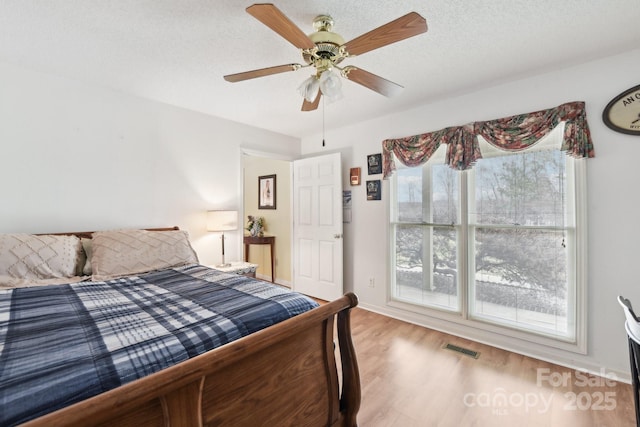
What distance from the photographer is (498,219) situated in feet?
8.63

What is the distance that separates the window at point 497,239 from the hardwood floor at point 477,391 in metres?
0.36

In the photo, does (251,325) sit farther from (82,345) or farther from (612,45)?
(612,45)

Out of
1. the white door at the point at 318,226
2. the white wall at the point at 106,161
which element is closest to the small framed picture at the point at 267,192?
the white door at the point at 318,226

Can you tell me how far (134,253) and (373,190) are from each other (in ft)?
8.33

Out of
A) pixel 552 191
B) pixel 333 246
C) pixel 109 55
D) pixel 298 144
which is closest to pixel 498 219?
pixel 552 191

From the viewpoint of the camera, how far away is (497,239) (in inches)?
104

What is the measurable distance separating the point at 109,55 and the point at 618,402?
4.22 m

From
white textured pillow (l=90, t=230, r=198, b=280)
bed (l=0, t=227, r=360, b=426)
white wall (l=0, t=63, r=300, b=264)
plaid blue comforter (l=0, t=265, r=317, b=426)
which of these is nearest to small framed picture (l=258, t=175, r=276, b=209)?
white wall (l=0, t=63, r=300, b=264)

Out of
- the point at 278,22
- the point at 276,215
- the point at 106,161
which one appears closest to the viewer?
the point at 278,22

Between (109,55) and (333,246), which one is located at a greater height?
(109,55)

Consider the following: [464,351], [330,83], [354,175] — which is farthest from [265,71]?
[464,351]

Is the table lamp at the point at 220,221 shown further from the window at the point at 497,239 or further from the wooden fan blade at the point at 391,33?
the wooden fan blade at the point at 391,33

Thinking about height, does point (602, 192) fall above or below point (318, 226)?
above

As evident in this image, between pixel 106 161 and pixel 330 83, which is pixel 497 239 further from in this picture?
pixel 106 161
